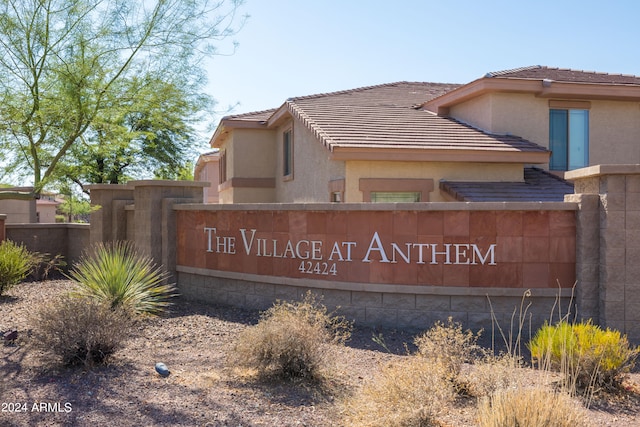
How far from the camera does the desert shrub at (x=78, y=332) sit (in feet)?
24.4

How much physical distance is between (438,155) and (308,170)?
14.1 ft

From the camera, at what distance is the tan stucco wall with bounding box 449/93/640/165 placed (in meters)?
16.4

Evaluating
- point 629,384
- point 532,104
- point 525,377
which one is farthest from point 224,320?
point 532,104

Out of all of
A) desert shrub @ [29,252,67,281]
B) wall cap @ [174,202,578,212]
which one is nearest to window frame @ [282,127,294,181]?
desert shrub @ [29,252,67,281]

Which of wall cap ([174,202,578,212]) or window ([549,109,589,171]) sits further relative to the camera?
window ([549,109,589,171])

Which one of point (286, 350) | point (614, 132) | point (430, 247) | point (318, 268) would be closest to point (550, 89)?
point (614, 132)

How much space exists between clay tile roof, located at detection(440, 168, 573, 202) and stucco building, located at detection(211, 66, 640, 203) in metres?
0.03

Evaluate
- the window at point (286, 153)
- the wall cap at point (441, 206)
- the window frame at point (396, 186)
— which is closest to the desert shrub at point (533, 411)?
the wall cap at point (441, 206)

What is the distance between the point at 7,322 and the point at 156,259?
3717mm

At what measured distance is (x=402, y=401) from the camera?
18.8 ft

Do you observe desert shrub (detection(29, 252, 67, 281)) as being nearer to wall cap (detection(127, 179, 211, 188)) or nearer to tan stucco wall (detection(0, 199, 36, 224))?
wall cap (detection(127, 179, 211, 188))

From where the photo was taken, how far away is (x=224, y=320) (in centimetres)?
1100

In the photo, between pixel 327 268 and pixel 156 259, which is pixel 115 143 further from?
pixel 327 268

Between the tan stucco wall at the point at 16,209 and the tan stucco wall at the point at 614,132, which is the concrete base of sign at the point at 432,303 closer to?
the tan stucco wall at the point at 614,132
